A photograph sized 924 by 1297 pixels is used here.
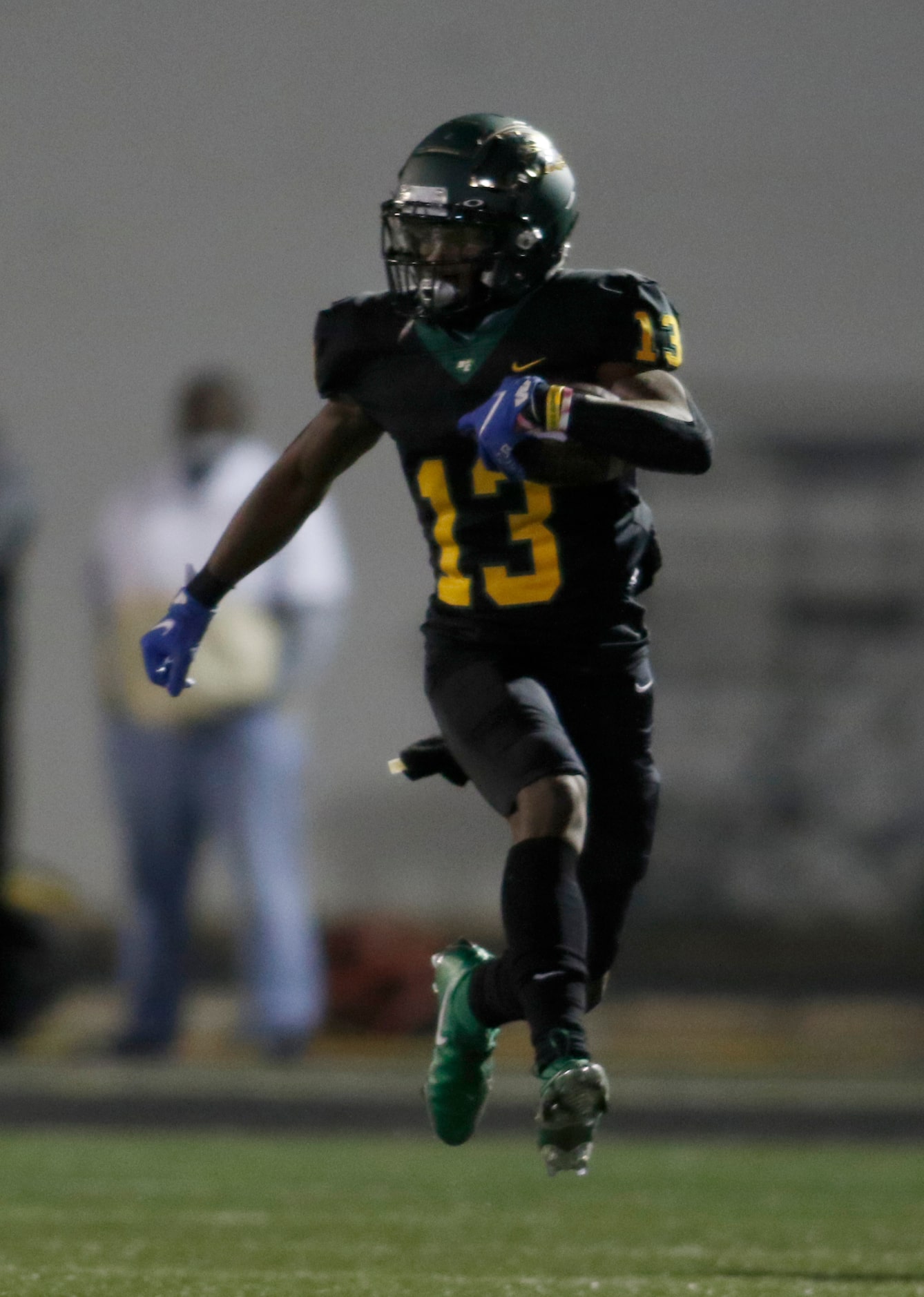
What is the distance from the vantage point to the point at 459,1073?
4137mm

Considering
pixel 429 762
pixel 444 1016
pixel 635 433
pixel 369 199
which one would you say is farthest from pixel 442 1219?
pixel 369 199

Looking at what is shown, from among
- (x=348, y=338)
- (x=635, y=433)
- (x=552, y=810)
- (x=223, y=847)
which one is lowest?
(x=223, y=847)

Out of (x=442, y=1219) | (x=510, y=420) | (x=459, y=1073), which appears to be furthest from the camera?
(x=442, y=1219)

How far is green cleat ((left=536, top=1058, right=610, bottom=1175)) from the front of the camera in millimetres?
3527

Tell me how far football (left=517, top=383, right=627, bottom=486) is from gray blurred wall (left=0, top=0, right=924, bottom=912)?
675cm

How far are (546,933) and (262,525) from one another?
0.99 meters

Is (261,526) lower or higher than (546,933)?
higher

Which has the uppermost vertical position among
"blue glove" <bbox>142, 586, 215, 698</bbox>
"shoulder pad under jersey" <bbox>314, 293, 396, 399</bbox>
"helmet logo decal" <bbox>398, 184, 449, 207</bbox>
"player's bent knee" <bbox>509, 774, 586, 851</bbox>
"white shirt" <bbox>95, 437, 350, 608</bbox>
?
"helmet logo decal" <bbox>398, 184, 449, 207</bbox>

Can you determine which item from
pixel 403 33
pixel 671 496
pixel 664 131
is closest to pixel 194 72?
pixel 403 33

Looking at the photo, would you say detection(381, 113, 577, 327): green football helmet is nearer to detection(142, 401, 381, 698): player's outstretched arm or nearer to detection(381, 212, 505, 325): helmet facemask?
detection(381, 212, 505, 325): helmet facemask

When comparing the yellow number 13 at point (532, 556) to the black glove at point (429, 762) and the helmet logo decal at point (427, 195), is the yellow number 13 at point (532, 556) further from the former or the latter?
the helmet logo decal at point (427, 195)

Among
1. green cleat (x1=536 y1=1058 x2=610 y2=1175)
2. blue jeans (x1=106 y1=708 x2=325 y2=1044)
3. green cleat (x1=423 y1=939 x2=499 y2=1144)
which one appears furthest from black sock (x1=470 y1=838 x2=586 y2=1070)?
blue jeans (x1=106 y1=708 x2=325 y2=1044)

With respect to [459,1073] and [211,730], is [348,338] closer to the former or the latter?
[459,1073]

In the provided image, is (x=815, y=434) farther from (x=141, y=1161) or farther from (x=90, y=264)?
(x=141, y=1161)
